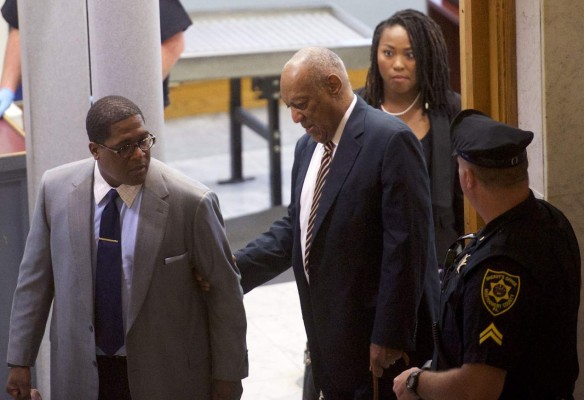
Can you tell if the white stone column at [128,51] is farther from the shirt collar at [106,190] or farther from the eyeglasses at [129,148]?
the eyeglasses at [129,148]

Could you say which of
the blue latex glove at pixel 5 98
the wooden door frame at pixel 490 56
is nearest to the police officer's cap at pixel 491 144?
the wooden door frame at pixel 490 56

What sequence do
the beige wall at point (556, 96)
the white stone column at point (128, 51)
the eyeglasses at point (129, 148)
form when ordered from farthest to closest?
the white stone column at point (128, 51) → the beige wall at point (556, 96) → the eyeglasses at point (129, 148)

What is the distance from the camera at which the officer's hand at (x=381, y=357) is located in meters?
3.69

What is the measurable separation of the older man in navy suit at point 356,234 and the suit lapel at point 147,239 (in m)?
0.50

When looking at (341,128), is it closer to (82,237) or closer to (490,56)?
(490,56)

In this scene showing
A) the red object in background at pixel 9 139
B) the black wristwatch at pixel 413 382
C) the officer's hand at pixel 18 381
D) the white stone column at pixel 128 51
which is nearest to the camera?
the black wristwatch at pixel 413 382

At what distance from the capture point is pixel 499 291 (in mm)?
2926

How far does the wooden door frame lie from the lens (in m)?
4.22

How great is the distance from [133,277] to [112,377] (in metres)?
0.36

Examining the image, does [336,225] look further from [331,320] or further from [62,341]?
[62,341]

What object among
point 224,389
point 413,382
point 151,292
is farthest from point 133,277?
point 413,382

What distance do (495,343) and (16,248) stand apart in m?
2.61

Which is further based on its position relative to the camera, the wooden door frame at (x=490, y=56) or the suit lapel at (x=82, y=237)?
the wooden door frame at (x=490, y=56)

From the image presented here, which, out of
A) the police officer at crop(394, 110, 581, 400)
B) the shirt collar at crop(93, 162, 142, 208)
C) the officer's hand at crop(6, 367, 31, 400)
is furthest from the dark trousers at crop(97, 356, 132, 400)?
the police officer at crop(394, 110, 581, 400)
